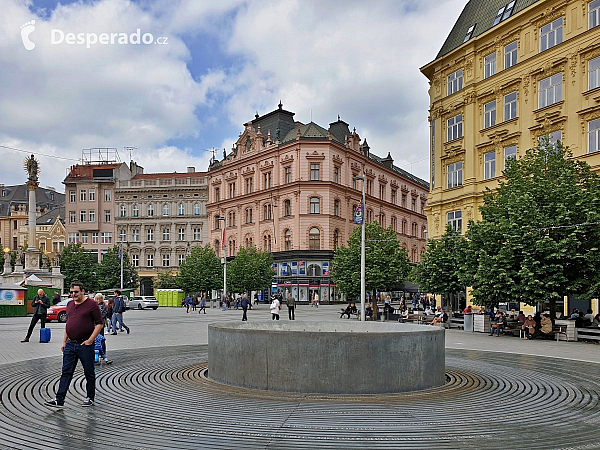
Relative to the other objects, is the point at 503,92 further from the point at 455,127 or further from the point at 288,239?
the point at 288,239

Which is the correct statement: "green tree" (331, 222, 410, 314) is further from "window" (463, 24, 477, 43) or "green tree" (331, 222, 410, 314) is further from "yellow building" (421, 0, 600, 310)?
"window" (463, 24, 477, 43)

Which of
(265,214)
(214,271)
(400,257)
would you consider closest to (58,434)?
(400,257)

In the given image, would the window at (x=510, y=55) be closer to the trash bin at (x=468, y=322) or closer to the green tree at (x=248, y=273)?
the trash bin at (x=468, y=322)

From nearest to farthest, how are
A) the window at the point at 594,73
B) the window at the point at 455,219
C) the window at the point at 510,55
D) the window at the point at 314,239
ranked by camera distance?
1. the window at the point at 594,73
2. the window at the point at 510,55
3. the window at the point at 455,219
4. the window at the point at 314,239

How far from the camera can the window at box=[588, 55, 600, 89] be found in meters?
31.0

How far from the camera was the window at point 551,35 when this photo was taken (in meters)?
33.3

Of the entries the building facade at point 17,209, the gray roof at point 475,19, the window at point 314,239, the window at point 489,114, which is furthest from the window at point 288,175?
the building facade at point 17,209

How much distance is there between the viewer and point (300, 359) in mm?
10305

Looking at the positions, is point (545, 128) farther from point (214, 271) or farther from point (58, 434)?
point (214, 271)


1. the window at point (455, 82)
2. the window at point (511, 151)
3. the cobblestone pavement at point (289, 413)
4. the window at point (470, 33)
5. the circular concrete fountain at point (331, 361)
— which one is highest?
the window at point (470, 33)

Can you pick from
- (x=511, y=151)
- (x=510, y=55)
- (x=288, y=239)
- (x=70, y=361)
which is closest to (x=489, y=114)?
(x=511, y=151)

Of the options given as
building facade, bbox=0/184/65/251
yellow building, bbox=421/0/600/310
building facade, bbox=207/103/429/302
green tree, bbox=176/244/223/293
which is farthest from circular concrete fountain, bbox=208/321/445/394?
building facade, bbox=0/184/65/251

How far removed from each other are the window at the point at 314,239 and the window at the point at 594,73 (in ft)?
128

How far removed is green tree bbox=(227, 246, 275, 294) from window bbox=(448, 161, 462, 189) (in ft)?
84.2
